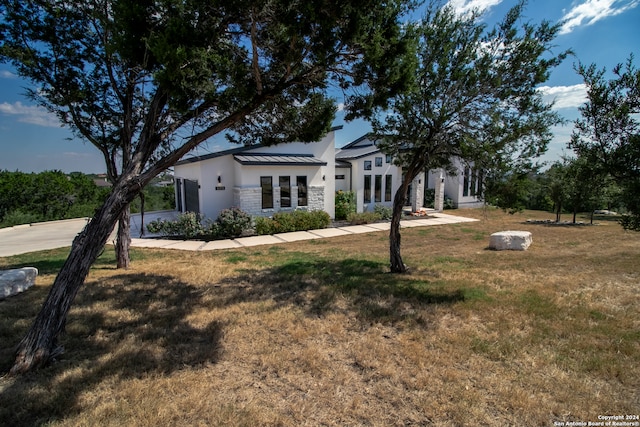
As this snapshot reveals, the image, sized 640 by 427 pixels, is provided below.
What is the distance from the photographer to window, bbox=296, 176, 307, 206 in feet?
55.0

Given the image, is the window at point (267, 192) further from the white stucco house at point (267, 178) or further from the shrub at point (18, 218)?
the shrub at point (18, 218)

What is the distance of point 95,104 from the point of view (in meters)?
7.10

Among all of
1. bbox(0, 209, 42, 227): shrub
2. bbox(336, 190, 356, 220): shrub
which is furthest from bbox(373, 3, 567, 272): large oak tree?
bbox(0, 209, 42, 227): shrub

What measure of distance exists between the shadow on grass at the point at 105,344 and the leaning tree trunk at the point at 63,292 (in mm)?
176

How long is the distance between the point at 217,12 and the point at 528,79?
519 centimetres

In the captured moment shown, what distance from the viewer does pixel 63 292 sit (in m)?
3.53

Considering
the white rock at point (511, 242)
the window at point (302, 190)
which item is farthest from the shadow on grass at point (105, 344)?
the window at point (302, 190)

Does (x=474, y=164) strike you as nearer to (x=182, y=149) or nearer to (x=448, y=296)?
(x=448, y=296)

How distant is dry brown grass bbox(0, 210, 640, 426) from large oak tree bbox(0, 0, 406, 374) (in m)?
0.95

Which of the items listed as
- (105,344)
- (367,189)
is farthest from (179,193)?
(105,344)

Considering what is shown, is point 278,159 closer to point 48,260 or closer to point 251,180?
point 251,180

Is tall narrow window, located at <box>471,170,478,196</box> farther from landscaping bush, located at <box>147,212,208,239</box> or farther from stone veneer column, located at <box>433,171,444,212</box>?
stone veneer column, located at <box>433,171,444,212</box>

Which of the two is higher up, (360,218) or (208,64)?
(208,64)

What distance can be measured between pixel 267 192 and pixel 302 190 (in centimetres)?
191
